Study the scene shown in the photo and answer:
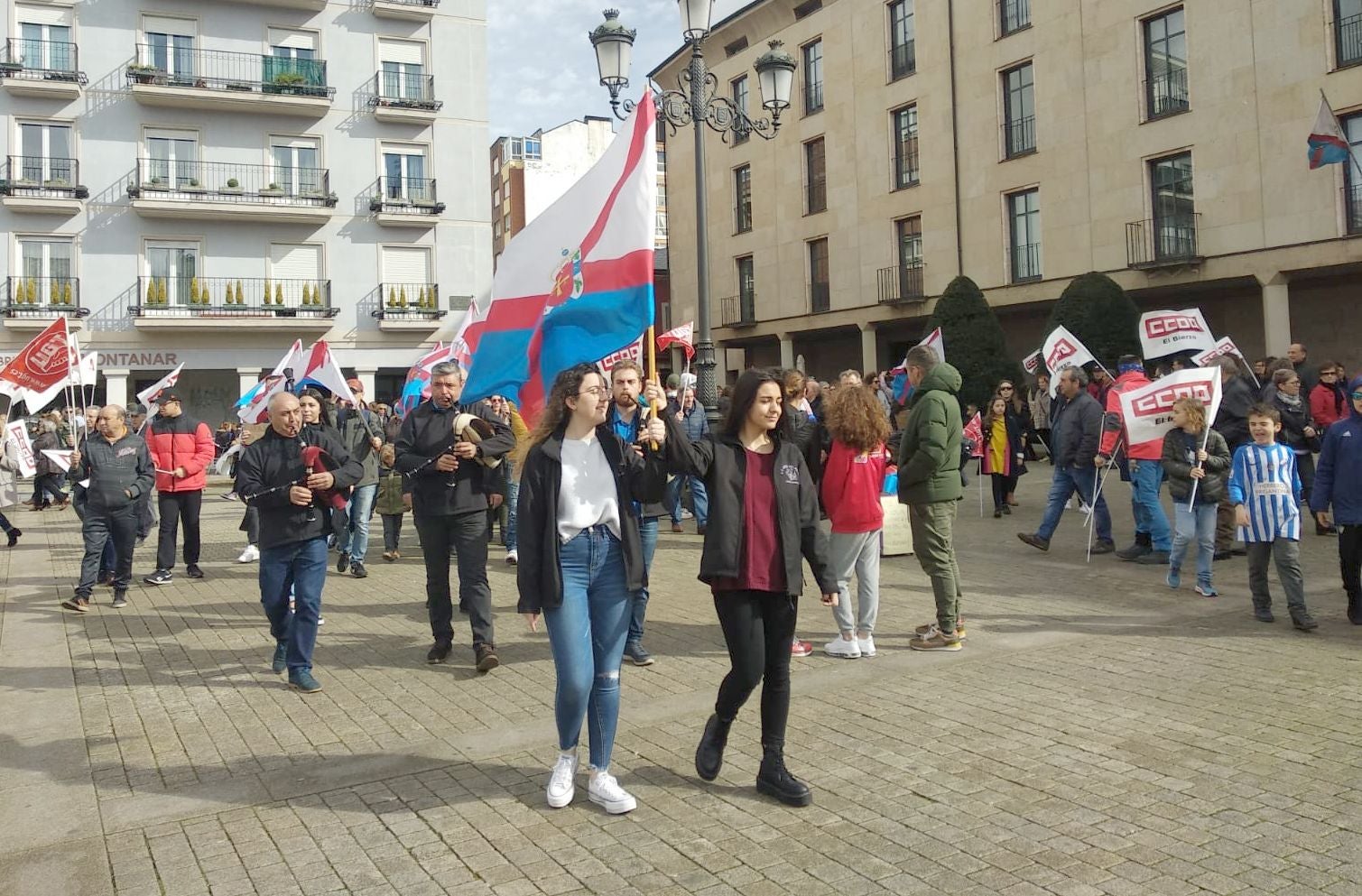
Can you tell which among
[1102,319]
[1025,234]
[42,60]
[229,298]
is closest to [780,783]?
[1102,319]

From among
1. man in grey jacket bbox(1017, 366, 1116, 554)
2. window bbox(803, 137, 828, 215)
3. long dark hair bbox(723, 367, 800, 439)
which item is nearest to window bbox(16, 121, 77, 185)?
window bbox(803, 137, 828, 215)

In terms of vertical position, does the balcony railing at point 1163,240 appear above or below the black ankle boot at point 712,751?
above

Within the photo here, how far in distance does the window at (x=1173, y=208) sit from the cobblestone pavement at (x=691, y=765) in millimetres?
18985

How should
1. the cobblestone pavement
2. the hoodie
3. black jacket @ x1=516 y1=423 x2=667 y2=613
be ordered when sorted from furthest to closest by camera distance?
the hoodie
black jacket @ x1=516 y1=423 x2=667 y2=613
the cobblestone pavement

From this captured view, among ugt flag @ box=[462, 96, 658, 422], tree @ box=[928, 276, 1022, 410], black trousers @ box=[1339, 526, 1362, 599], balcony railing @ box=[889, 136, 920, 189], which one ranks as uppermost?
balcony railing @ box=[889, 136, 920, 189]

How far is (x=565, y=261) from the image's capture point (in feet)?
19.4

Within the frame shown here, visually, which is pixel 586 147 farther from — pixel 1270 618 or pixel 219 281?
pixel 1270 618

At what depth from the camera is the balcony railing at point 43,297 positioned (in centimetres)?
3127

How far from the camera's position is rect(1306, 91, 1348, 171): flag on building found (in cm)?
1376

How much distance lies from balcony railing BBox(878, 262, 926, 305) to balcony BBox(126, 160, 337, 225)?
17.5m

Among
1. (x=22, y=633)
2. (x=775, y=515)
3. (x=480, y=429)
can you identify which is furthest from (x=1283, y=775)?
(x=22, y=633)

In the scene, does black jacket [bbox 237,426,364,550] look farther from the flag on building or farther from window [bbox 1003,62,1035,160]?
window [bbox 1003,62,1035,160]

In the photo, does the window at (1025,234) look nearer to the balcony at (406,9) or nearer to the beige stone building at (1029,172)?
the beige stone building at (1029,172)

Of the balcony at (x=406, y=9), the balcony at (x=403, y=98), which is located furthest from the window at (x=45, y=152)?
the balcony at (x=406, y=9)
